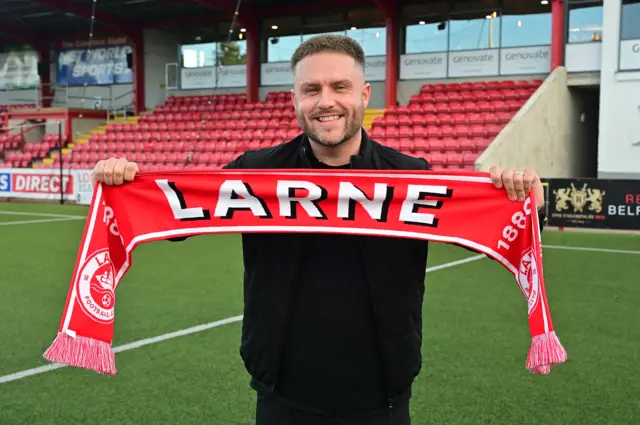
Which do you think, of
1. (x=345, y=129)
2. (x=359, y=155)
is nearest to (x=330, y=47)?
(x=345, y=129)

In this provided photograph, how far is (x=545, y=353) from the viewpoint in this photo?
7.83 ft

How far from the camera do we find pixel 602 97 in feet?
62.0

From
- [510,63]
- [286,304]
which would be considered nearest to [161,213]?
[286,304]

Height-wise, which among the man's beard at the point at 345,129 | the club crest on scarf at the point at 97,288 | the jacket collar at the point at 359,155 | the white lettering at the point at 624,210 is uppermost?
the man's beard at the point at 345,129

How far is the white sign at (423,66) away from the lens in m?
22.9

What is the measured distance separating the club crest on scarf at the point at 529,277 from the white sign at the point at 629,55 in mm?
18157

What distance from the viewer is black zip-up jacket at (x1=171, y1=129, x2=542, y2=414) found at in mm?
2264

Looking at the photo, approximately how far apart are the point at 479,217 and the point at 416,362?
633 mm

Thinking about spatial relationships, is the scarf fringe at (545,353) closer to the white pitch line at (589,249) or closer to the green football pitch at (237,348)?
the green football pitch at (237,348)

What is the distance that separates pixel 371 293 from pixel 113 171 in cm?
109

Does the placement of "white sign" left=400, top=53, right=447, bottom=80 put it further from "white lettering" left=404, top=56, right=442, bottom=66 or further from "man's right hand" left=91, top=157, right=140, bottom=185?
"man's right hand" left=91, top=157, right=140, bottom=185

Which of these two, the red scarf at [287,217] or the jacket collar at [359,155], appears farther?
the red scarf at [287,217]

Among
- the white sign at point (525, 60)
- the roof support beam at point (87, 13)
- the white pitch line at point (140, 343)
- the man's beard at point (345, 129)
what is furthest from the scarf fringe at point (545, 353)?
the roof support beam at point (87, 13)

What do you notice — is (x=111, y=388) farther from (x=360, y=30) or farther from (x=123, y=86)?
(x=123, y=86)
